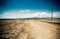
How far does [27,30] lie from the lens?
1.92m

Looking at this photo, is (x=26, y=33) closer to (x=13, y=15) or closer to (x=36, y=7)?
(x=13, y=15)

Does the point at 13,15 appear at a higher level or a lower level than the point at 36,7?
lower

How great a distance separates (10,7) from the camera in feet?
6.45

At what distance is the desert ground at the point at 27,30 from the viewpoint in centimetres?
191

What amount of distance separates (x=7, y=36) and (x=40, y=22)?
0.74 meters

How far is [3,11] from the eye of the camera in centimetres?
196

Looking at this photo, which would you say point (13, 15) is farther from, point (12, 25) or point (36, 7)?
point (36, 7)

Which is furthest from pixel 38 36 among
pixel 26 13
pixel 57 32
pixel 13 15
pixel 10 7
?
pixel 10 7

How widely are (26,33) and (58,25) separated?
704mm

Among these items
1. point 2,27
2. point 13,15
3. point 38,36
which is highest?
point 13,15

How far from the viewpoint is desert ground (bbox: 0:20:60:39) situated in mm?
1911

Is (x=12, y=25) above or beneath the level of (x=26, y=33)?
above

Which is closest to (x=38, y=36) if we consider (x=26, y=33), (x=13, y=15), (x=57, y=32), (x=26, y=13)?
(x=26, y=33)

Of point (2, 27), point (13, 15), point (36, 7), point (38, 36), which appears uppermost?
point (36, 7)
